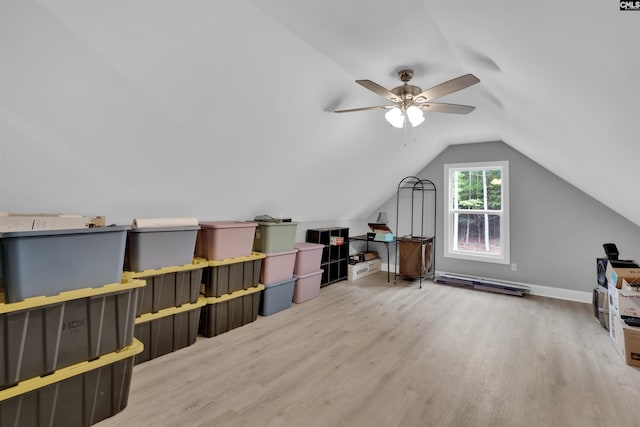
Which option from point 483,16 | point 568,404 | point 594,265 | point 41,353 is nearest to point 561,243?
point 594,265

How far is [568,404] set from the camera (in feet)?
6.05

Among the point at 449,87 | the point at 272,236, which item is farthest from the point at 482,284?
the point at 449,87

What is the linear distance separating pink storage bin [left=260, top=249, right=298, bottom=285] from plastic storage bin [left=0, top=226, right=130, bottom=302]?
1.61 m

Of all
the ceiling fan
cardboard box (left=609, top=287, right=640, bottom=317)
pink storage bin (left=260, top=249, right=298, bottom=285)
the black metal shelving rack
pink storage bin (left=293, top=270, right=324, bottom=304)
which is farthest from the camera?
the black metal shelving rack

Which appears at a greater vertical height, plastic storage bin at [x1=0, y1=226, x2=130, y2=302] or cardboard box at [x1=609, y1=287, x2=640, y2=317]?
plastic storage bin at [x1=0, y1=226, x2=130, y2=302]

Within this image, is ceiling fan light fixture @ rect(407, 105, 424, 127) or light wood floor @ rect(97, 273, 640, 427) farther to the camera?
ceiling fan light fixture @ rect(407, 105, 424, 127)

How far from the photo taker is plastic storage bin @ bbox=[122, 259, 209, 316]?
88.7 inches

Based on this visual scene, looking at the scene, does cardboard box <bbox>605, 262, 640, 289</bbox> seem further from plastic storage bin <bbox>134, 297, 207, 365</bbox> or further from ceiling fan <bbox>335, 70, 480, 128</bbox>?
plastic storage bin <bbox>134, 297, 207, 365</bbox>

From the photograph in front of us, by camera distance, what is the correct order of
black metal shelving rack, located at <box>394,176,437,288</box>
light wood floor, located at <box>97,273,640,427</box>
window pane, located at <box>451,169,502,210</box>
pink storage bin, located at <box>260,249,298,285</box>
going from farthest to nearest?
black metal shelving rack, located at <box>394,176,437,288</box>, window pane, located at <box>451,169,502,210</box>, pink storage bin, located at <box>260,249,298,285</box>, light wood floor, located at <box>97,273,640,427</box>

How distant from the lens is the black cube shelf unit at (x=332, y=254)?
4.41 m

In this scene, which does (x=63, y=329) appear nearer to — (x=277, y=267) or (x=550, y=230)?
(x=277, y=267)

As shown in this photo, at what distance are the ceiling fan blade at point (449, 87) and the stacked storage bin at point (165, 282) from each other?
214cm

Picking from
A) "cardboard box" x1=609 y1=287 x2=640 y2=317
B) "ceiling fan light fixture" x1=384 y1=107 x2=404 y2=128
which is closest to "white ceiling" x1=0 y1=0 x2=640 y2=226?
"ceiling fan light fixture" x1=384 y1=107 x2=404 y2=128

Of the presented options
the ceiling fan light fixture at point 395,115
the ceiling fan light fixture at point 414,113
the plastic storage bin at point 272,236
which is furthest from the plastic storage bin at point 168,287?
the ceiling fan light fixture at point 414,113
